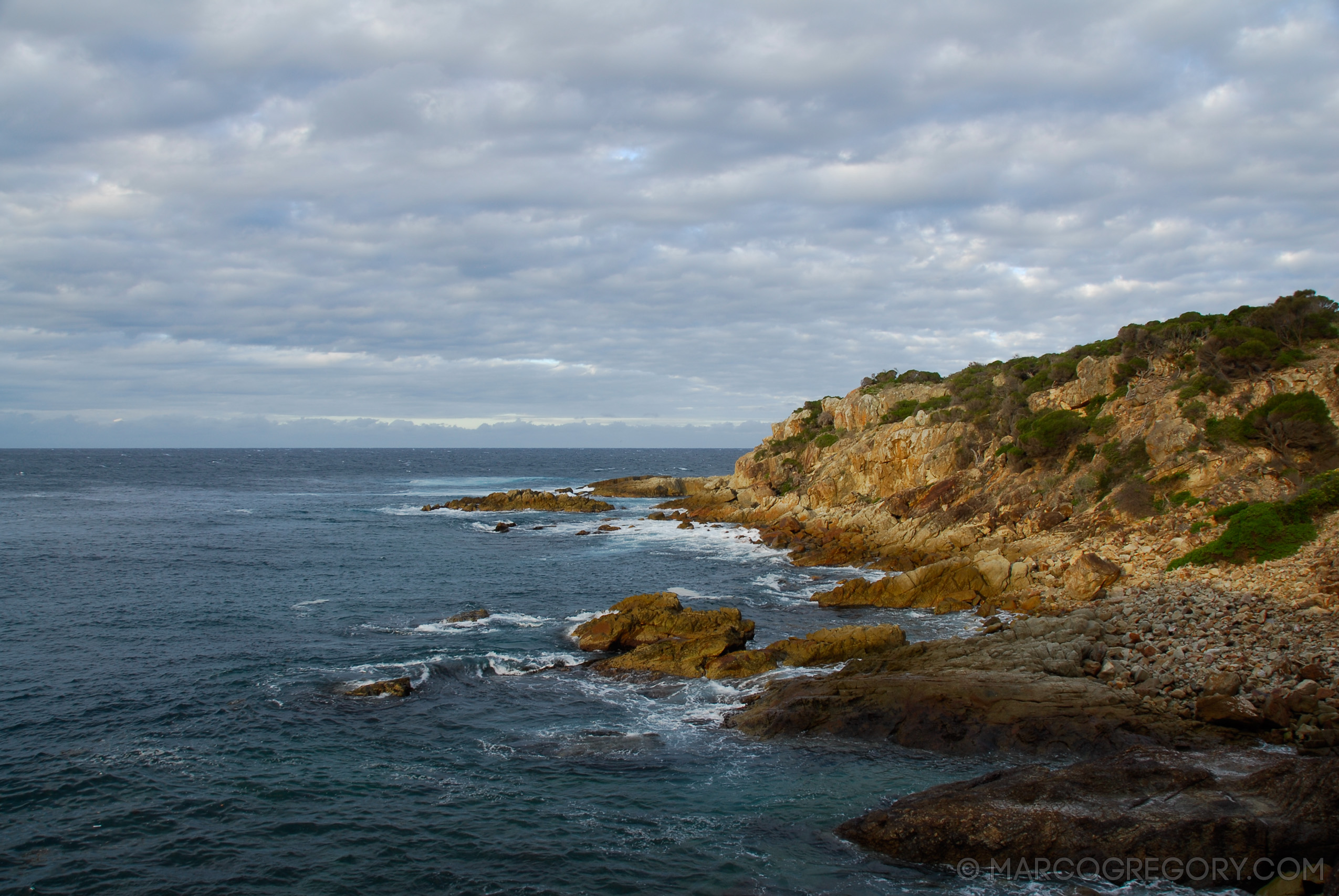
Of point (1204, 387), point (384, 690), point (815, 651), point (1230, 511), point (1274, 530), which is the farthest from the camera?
point (1204, 387)

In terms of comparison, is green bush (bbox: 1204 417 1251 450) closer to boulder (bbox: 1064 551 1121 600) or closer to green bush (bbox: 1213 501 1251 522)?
green bush (bbox: 1213 501 1251 522)

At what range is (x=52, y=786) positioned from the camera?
17.1 metres

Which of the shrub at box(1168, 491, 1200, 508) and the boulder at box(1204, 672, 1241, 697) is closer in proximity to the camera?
the boulder at box(1204, 672, 1241, 697)

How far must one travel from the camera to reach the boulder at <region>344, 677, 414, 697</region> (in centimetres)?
2322

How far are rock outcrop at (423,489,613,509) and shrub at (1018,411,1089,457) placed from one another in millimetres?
46635

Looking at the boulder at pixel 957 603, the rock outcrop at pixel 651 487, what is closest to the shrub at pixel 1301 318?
the boulder at pixel 957 603

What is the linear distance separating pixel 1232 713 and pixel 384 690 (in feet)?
74.8

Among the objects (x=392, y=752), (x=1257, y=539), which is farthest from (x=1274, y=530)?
(x=392, y=752)

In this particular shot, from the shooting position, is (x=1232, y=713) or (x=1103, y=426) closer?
(x=1232, y=713)

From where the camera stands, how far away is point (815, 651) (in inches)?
996

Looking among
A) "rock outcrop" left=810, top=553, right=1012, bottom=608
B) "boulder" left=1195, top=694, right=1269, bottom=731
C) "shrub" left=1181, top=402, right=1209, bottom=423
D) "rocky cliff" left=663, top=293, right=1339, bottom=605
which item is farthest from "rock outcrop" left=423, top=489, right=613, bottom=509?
"boulder" left=1195, top=694, right=1269, bottom=731

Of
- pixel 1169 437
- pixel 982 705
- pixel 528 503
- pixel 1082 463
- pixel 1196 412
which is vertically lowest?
pixel 982 705

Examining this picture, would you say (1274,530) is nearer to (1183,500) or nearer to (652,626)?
(1183,500)

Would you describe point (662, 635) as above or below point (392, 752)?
above
